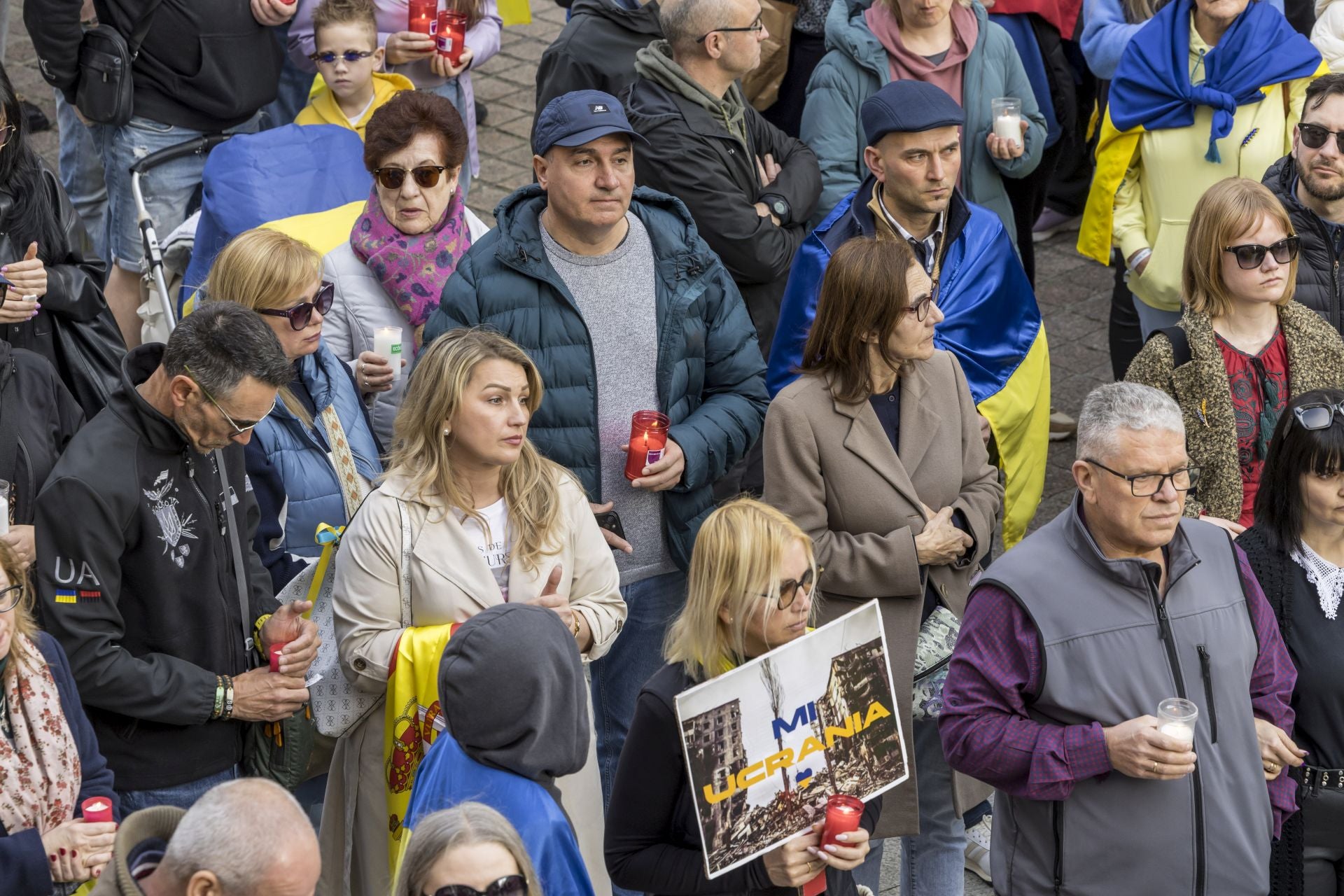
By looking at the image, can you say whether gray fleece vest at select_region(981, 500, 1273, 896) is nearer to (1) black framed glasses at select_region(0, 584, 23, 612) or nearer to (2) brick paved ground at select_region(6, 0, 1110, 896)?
(1) black framed glasses at select_region(0, 584, 23, 612)

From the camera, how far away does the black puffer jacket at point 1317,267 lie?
5.60 meters

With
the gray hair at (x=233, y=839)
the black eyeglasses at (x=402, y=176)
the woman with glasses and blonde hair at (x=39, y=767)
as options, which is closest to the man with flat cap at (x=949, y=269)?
the black eyeglasses at (x=402, y=176)

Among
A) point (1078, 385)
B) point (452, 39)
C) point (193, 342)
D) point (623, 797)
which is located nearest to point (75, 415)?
point (193, 342)

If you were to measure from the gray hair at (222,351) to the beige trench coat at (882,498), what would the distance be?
1.45 meters

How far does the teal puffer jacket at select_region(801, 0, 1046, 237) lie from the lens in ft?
21.6

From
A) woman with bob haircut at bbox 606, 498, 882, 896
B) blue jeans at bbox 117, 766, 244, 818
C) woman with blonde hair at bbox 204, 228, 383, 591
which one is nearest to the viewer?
woman with bob haircut at bbox 606, 498, 882, 896

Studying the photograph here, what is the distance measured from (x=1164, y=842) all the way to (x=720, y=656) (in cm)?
116

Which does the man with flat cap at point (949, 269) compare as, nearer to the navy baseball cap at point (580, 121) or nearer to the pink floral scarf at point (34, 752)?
the navy baseball cap at point (580, 121)

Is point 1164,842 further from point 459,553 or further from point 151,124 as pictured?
point 151,124

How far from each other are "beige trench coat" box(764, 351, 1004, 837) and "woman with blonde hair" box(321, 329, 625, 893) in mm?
612

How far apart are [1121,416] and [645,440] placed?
1487mm

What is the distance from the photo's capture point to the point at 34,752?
3695mm

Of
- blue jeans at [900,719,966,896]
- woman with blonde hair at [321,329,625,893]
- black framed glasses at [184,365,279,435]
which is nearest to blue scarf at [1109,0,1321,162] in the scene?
blue jeans at [900,719,966,896]

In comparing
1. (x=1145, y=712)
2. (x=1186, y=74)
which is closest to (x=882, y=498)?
(x=1145, y=712)
